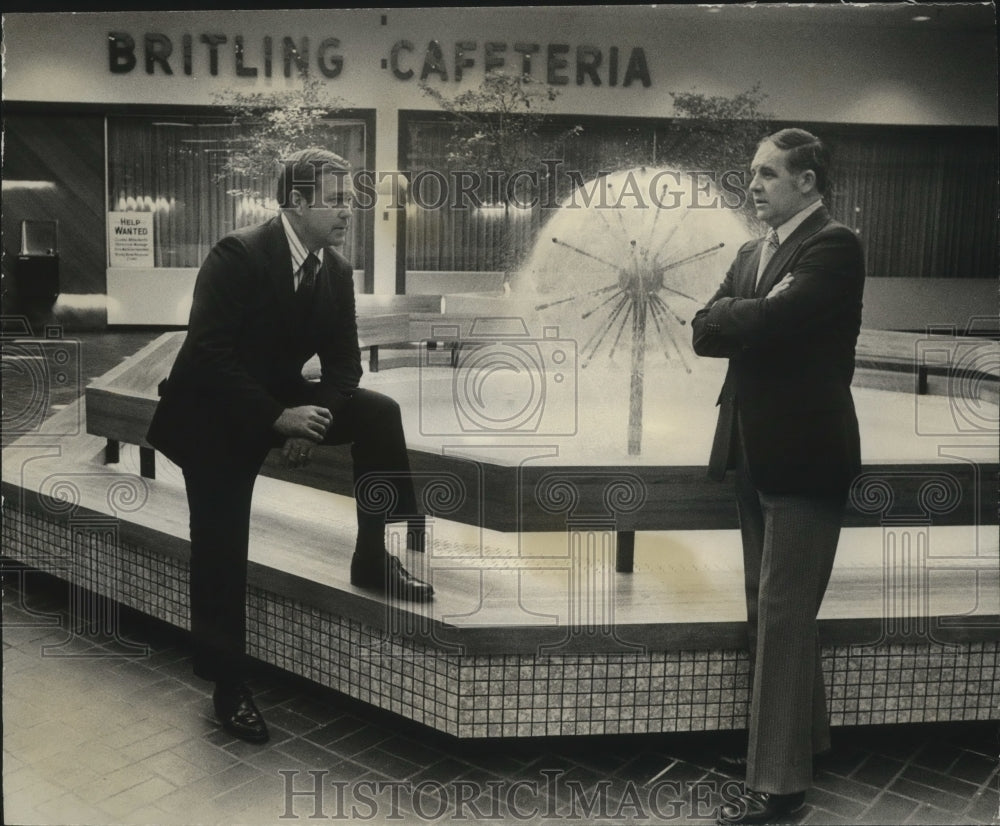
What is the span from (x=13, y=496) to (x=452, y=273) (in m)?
2.18

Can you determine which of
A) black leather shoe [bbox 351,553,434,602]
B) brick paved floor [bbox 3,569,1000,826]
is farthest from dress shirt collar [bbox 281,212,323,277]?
brick paved floor [bbox 3,569,1000,826]

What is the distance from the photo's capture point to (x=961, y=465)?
335 cm

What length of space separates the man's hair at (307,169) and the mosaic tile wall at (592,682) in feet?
4.28

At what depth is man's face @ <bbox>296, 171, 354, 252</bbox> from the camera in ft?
10.7

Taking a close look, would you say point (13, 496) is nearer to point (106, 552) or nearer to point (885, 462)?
point (106, 552)

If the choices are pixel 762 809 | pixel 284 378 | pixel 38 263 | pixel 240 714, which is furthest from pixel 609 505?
pixel 38 263

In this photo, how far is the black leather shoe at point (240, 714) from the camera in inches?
135

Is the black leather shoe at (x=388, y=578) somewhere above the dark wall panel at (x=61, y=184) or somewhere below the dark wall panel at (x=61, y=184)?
below

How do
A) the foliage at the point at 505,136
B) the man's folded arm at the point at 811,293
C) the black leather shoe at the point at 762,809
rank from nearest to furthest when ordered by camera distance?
the man's folded arm at the point at 811,293, the black leather shoe at the point at 762,809, the foliage at the point at 505,136

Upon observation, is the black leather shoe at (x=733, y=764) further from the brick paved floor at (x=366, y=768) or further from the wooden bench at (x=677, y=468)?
the wooden bench at (x=677, y=468)

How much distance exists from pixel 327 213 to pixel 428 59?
22.2 inches

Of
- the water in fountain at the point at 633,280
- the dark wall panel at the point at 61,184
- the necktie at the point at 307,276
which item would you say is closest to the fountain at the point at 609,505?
the water in fountain at the point at 633,280

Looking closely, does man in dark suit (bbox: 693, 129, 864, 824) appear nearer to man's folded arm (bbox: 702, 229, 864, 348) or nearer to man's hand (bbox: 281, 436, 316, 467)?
man's folded arm (bbox: 702, 229, 864, 348)

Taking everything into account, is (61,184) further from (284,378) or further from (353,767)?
(353,767)
